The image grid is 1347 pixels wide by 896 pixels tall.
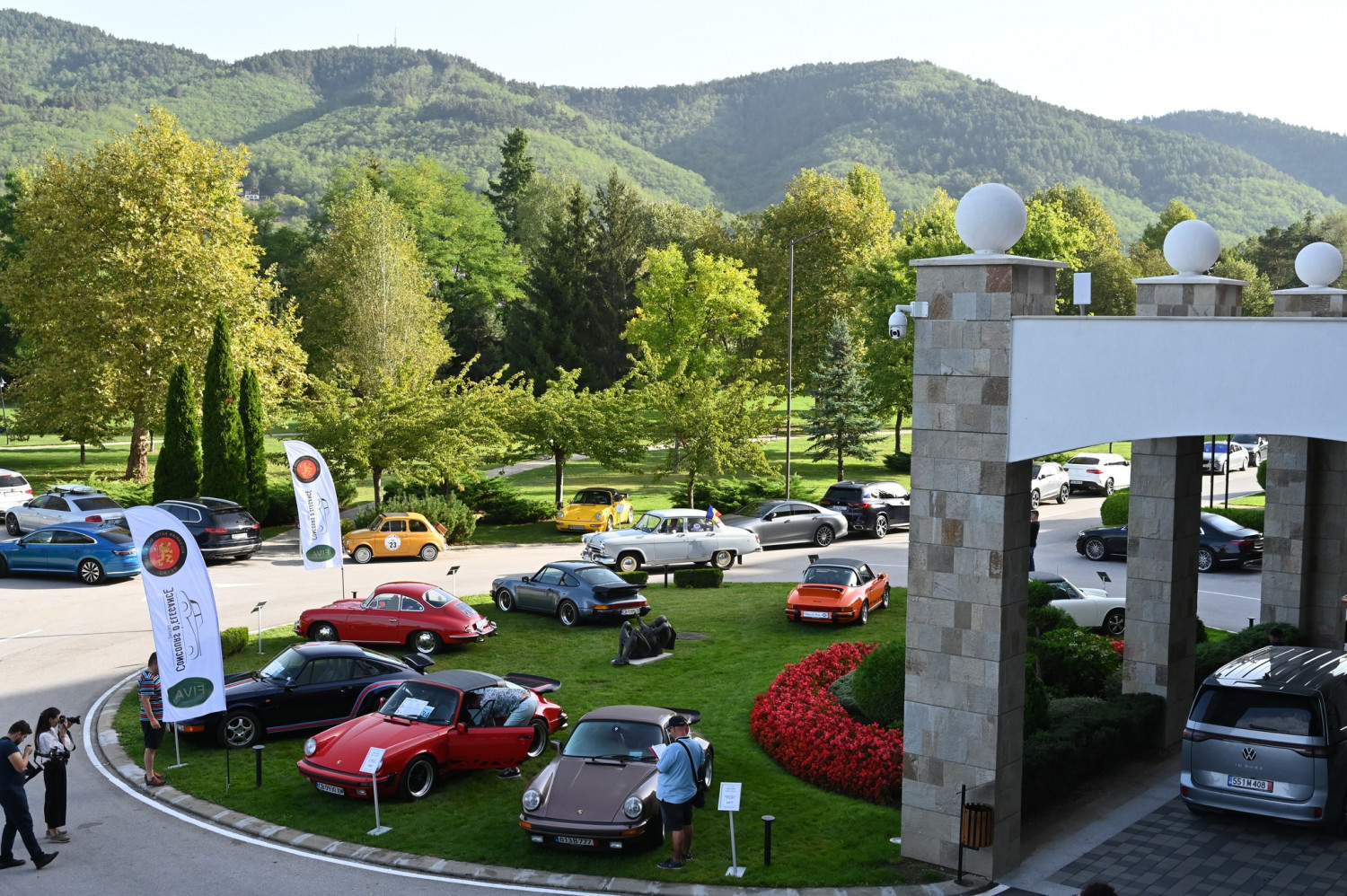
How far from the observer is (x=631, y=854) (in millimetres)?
12172

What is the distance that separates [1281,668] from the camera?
525 inches

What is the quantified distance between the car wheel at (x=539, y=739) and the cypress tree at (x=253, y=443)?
24.1m

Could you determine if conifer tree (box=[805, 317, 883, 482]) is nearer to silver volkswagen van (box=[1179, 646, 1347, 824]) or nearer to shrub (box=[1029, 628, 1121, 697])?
shrub (box=[1029, 628, 1121, 697])

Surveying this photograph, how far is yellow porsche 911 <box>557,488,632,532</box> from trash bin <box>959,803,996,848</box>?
83.5 ft

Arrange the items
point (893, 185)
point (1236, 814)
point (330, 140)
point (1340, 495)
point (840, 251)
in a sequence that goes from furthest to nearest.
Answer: point (330, 140)
point (893, 185)
point (840, 251)
point (1340, 495)
point (1236, 814)

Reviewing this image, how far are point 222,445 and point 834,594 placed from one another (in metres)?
22.0

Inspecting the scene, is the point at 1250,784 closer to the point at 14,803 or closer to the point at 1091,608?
the point at 1091,608

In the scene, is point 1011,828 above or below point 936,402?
below

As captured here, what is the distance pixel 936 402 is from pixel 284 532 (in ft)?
98.6

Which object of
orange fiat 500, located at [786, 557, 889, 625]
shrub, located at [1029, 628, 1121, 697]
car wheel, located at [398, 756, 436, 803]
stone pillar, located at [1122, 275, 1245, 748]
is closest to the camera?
car wheel, located at [398, 756, 436, 803]

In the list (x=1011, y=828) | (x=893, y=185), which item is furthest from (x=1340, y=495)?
(x=893, y=185)

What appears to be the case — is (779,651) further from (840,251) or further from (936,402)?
(840,251)

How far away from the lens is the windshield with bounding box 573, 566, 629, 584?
23.7m

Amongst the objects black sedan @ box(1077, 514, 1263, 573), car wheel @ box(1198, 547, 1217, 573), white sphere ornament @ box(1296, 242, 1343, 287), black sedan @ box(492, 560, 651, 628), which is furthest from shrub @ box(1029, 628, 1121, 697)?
car wheel @ box(1198, 547, 1217, 573)
